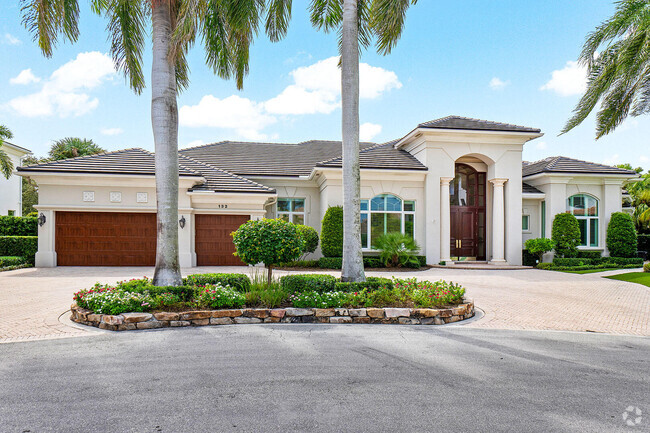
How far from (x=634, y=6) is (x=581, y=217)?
13.1m

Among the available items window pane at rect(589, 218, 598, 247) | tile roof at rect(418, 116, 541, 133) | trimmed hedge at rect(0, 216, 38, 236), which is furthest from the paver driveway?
tile roof at rect(418, 116, 541, 133)

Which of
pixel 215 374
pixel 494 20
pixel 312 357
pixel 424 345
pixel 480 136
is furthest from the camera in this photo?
pixel 480 136

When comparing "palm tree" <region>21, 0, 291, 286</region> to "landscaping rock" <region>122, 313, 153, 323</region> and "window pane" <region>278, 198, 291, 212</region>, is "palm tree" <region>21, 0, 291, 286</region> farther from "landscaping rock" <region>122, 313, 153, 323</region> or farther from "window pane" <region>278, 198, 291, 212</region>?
"window pane" <region>278, 198, 291, 212</region>

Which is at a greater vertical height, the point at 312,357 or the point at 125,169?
the point at 125,169

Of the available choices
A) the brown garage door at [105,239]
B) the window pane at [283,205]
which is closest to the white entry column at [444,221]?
the window pane at [283,205]

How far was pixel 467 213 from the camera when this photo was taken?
20438 millimetres

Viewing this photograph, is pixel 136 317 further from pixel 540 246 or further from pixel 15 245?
pixel 540 246

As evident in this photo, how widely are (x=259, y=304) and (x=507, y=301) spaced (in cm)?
625

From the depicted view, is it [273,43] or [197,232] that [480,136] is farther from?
[197,232]

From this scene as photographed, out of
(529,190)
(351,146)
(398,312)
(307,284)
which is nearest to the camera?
(398,312)

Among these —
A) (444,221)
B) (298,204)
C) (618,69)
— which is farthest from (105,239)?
(618,69)

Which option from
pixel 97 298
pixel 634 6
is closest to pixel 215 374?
pixel 97 298

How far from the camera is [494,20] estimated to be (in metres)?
13.2

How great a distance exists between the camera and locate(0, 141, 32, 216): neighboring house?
98.1ft
